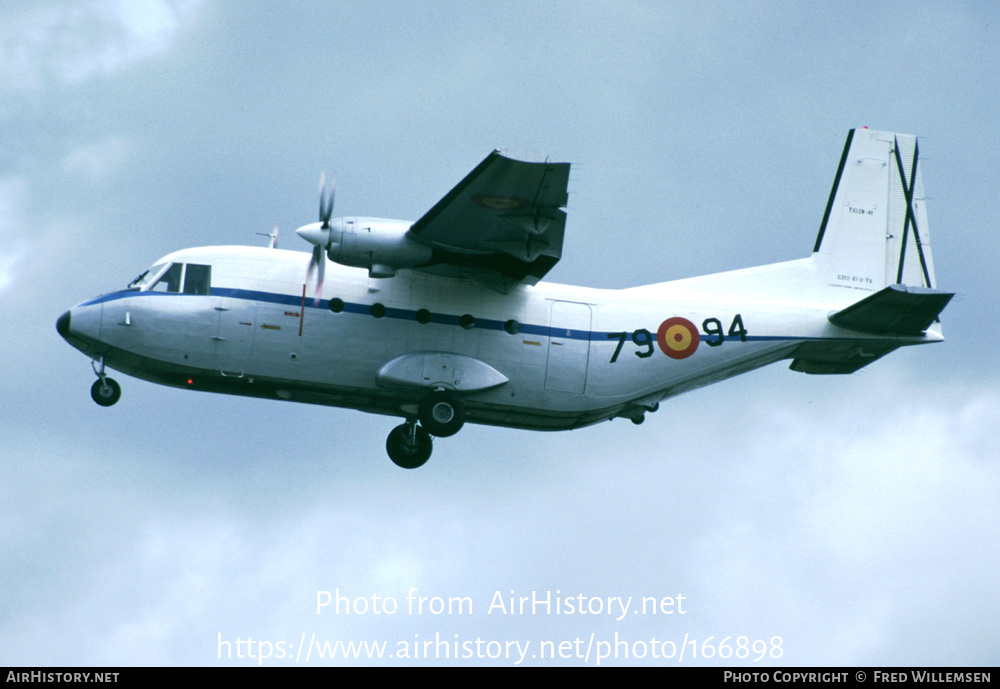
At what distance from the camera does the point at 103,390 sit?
786 inches

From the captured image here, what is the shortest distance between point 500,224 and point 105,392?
665 centimetres

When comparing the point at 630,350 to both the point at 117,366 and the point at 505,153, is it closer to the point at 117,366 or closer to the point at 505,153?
the point at 505,153

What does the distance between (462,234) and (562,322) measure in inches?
97.3

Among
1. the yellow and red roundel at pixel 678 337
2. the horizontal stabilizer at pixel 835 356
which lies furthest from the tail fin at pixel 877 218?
the yellow and red roundel at pixel 678 337

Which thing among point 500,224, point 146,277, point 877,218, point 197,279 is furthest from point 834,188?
point 146,277

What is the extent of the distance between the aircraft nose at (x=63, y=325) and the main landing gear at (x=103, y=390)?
65 centimetres

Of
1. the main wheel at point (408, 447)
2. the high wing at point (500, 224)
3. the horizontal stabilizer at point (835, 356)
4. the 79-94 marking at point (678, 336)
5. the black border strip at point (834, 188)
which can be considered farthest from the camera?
the black border strip at point (834, 188)

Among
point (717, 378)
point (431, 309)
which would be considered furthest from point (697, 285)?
point (431, 309)

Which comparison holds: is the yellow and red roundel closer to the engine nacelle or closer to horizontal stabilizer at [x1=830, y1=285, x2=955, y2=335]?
horizontal stabilizer at [x1=830, y1=285, x2=955, y2=335]

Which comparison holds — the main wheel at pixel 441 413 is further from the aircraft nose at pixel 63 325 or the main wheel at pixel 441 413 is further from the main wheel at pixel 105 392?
the aircraft nose at pixel 63 325

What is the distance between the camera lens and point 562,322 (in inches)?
813

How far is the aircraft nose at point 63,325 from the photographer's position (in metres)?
19.5

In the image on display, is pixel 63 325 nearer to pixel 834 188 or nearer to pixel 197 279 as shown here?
pixel 197 279

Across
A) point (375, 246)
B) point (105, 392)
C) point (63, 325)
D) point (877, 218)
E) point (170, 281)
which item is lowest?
point (105, 392)
